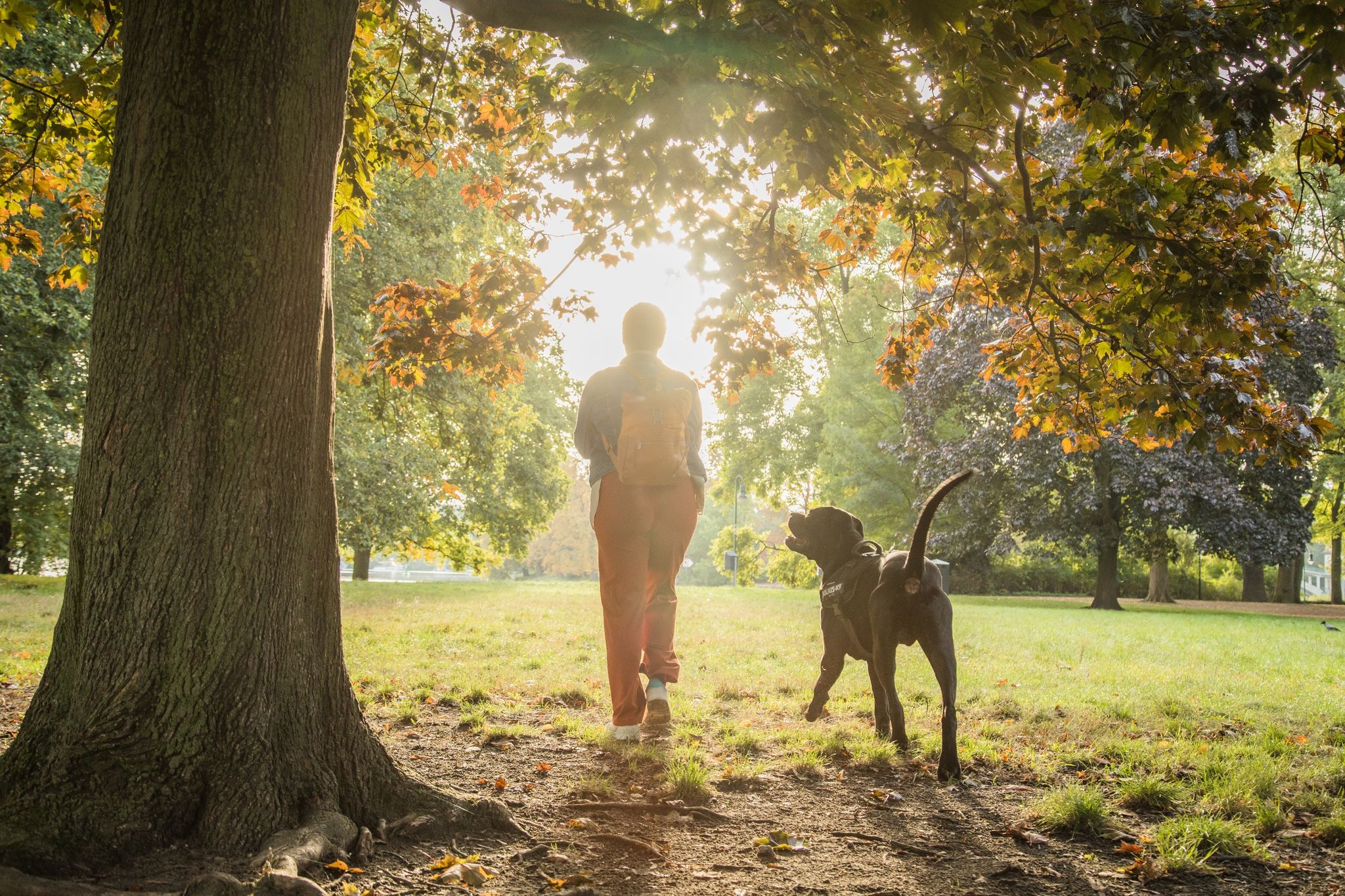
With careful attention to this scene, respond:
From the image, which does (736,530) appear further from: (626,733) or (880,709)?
(626,733)

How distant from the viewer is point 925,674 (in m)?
6.71

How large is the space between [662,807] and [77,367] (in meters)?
16.4

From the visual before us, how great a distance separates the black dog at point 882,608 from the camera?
12.3ft

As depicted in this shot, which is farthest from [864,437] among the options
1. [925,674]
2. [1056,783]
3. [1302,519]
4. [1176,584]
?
[1056,783]

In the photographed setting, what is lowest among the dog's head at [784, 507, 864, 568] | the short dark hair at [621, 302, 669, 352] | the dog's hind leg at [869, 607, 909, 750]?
the dog's hind leg at [869, 607, 909, 750]

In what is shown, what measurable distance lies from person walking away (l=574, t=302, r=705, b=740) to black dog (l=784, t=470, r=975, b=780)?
852 millimetres

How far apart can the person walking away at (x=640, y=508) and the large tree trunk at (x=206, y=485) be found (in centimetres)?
157

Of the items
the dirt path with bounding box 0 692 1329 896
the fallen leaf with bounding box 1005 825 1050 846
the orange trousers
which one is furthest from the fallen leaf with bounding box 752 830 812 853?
the orange trousers

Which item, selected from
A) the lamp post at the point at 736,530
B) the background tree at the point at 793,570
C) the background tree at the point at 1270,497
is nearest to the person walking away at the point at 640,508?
the background tree at the point at 1270,497

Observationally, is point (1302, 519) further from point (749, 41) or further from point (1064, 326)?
point (749, 41)

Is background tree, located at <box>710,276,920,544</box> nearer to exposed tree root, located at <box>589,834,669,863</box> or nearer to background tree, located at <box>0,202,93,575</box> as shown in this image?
background tree, located at <box>0,202,93,575</box>

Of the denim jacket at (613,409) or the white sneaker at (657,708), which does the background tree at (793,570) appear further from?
the denim jacket at (613,409)

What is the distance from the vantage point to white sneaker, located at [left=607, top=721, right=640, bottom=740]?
424 centimetres

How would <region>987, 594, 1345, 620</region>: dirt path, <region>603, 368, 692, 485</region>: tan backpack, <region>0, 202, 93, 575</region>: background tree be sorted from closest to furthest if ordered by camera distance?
<region>603, 368, 692, 485</region>: tan backpack, <region>0, 202, 93, 575</region>: background tree, <region>987, 594, 1345, 620</region>: dirt path
